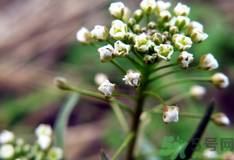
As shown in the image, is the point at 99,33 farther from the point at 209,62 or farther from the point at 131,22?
the point at 209,62

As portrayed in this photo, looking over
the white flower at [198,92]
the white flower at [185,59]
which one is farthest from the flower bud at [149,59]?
the white flower at [198,92]

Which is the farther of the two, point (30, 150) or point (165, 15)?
point (30, 150)

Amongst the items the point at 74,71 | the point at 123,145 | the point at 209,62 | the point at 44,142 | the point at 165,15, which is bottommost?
the point at 123,145

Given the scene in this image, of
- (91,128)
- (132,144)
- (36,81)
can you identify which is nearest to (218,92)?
(91,128)

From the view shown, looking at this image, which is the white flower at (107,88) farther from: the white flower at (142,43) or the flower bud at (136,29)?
the flower bud at (136,29)

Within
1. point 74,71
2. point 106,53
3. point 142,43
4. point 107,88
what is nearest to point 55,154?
point 107,88

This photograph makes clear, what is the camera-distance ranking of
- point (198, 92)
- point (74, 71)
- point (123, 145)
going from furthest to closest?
point (74, 71) < point (198, 92) < point (123, 145)

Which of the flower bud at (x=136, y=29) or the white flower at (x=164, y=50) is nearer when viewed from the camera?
the white flower at (x=164, y=50)
